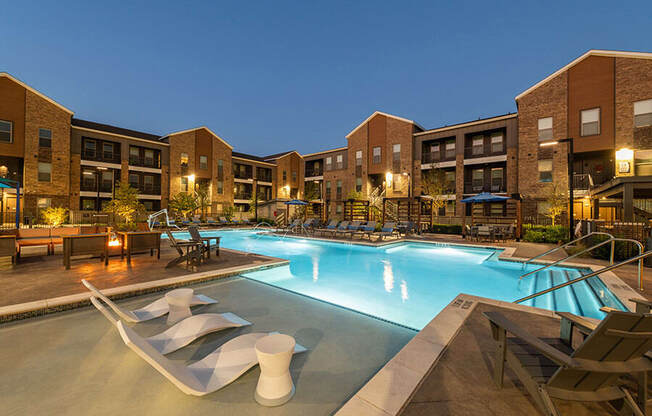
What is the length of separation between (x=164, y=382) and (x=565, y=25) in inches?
6357

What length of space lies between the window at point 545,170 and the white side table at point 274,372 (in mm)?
22708

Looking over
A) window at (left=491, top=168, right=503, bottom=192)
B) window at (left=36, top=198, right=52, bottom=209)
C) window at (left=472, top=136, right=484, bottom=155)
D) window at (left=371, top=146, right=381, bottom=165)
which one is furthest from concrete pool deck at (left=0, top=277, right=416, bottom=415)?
window at (left=371, top=146, right=381, bottom=165)

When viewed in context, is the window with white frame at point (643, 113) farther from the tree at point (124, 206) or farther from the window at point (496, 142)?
the tree at point (124, 206)

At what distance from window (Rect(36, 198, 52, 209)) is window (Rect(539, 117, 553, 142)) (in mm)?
36372

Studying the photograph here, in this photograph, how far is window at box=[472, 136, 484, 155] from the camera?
22922 millimetres

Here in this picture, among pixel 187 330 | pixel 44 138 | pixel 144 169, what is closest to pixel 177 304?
pixel 187 330

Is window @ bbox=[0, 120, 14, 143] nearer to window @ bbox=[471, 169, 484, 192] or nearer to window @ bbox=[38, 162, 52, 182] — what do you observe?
window @ bbox=[38, 162, 52, 182]

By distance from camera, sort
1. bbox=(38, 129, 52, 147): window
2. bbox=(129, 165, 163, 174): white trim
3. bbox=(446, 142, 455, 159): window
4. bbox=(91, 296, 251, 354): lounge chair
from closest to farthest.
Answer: bbox=(91, 296, 251, 354): lounge chair < bbox=(38, 129, 52, 147): window < bbox=(446, 142, 455, 159): window < bbox=(129, 165, 163, 174): white trim

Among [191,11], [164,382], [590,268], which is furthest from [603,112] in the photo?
[191,11]

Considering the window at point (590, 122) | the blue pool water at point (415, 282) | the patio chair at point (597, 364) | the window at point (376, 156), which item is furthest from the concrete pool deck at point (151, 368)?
the window at point (376, 156)

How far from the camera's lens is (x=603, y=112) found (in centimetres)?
1703

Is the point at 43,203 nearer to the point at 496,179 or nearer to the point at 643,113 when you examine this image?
the point at 496,179

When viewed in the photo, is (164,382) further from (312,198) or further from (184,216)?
(312,198)

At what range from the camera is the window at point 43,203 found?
20.0 meters
